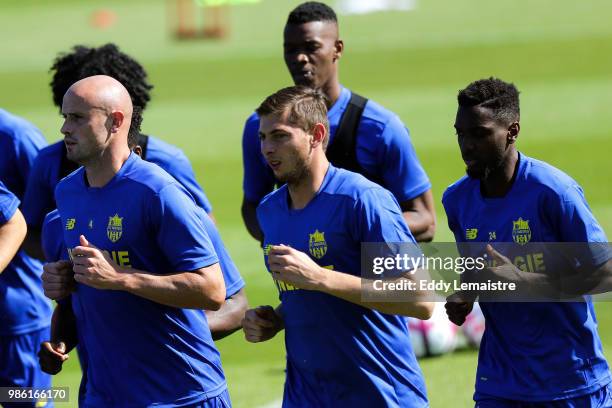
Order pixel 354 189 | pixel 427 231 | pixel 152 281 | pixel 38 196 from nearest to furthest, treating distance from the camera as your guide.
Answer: pixel 152 281, pixel 354 189, pixel 38 196, pixel 427 231

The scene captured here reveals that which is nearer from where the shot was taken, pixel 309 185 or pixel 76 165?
pixel 309 185

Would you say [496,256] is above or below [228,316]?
above

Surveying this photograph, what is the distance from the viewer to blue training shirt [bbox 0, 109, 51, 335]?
277 inches

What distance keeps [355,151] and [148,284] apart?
206cm

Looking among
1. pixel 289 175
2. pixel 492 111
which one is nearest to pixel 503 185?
pixel 492 111

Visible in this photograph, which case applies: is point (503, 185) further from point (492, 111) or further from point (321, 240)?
point (321, 240)

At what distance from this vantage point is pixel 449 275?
6023 millimetres

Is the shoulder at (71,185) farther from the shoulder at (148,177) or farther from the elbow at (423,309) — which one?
the elbow at (423,309)

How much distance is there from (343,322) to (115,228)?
101cm

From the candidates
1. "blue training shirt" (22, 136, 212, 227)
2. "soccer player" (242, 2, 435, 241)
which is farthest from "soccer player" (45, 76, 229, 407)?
"soccer player" (242, 2, 435, 241)

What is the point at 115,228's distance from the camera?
4953 mm

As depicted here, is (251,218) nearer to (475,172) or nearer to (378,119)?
(378,119)

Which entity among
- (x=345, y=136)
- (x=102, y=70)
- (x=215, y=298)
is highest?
(x=102, y=70)

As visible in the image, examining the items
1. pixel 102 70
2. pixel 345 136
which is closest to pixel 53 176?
pixel 102 70
